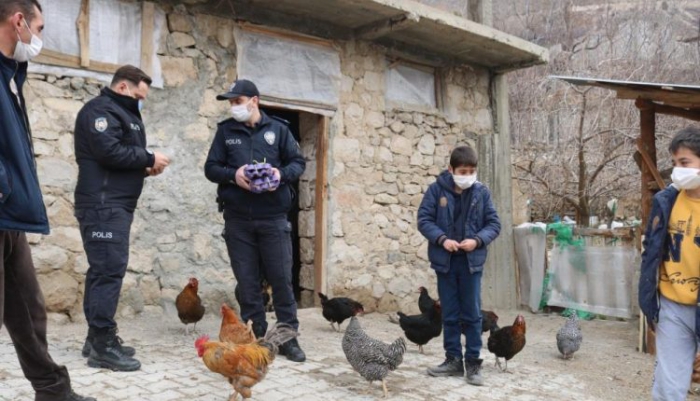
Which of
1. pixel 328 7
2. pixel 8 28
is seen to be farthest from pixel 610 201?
pixel 8 28

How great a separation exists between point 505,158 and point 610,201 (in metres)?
4.37

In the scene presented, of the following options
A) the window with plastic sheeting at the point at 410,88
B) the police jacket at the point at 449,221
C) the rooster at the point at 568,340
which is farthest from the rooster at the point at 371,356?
the window with plastic sheeting at the point at 410,88

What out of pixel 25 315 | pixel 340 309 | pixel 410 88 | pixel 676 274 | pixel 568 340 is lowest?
pixel 568 340

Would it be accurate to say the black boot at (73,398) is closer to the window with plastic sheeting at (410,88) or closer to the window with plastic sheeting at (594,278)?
the window with plastic sheeting at (410,88)

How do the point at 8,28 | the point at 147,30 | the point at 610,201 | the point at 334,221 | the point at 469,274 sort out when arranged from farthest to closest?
1. the point at 610,201
2. the point at 334,221
3. the point at 147,30
4. the point at 469,274
5. the point at 8,28

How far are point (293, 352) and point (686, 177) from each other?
3.02m

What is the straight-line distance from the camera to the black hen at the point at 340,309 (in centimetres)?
631

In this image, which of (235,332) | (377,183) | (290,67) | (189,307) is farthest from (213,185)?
(235,332)

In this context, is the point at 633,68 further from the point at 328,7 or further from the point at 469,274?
the point at 469,274

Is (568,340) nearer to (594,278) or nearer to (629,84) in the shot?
(629,84)

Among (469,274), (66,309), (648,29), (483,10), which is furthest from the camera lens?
(648,29)

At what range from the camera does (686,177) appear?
10.8 ft

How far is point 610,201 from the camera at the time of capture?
12.6 metres

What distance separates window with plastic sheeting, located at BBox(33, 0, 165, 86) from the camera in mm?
5691
